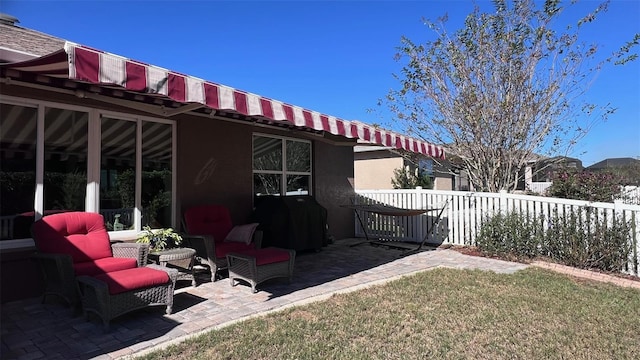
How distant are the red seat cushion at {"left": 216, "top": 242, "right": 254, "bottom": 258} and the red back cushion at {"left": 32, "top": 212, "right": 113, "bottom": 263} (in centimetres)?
176

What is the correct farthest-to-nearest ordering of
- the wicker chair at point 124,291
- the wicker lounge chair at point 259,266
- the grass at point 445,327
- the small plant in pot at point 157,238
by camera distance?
the small plant in pot at point 157,238 → the wicker lounge chair at point 259,266 → the wicker chair at point 124,291 → the grass at point 445,327

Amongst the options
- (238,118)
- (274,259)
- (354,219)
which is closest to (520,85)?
(354,219)

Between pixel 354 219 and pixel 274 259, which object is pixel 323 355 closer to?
pixel 274 259

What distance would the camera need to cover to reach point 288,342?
13.1ft

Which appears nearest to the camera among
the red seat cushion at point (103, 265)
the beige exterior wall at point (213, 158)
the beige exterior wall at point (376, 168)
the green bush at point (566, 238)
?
the red seat cushion at point (103, 265)

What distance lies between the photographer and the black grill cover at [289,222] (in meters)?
8.73

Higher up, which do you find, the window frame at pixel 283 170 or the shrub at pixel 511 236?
the window frame at pixel 283 170

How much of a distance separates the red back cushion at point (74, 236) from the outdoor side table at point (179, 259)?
0.70 metres

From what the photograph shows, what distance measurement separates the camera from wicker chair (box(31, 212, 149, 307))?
477 cm

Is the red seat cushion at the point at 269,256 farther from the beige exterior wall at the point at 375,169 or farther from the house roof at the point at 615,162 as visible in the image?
the house roof at the point at 615,162

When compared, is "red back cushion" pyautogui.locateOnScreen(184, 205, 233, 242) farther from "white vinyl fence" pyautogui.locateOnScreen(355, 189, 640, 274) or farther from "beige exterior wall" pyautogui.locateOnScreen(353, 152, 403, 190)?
"beige exterior wall" pyautogui.locateOnScreen(353, 152, 403, 190)

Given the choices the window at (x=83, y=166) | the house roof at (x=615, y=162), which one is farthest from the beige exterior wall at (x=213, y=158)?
the house roof at (x=615, y=162)

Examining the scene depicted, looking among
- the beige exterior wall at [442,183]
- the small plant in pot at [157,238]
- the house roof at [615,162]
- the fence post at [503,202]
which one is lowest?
the small plant in pot at [157,238]

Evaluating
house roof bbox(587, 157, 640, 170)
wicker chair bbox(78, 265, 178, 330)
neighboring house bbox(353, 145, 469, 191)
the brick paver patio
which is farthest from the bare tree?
house roof bbox(587, 157, 640, 170)
